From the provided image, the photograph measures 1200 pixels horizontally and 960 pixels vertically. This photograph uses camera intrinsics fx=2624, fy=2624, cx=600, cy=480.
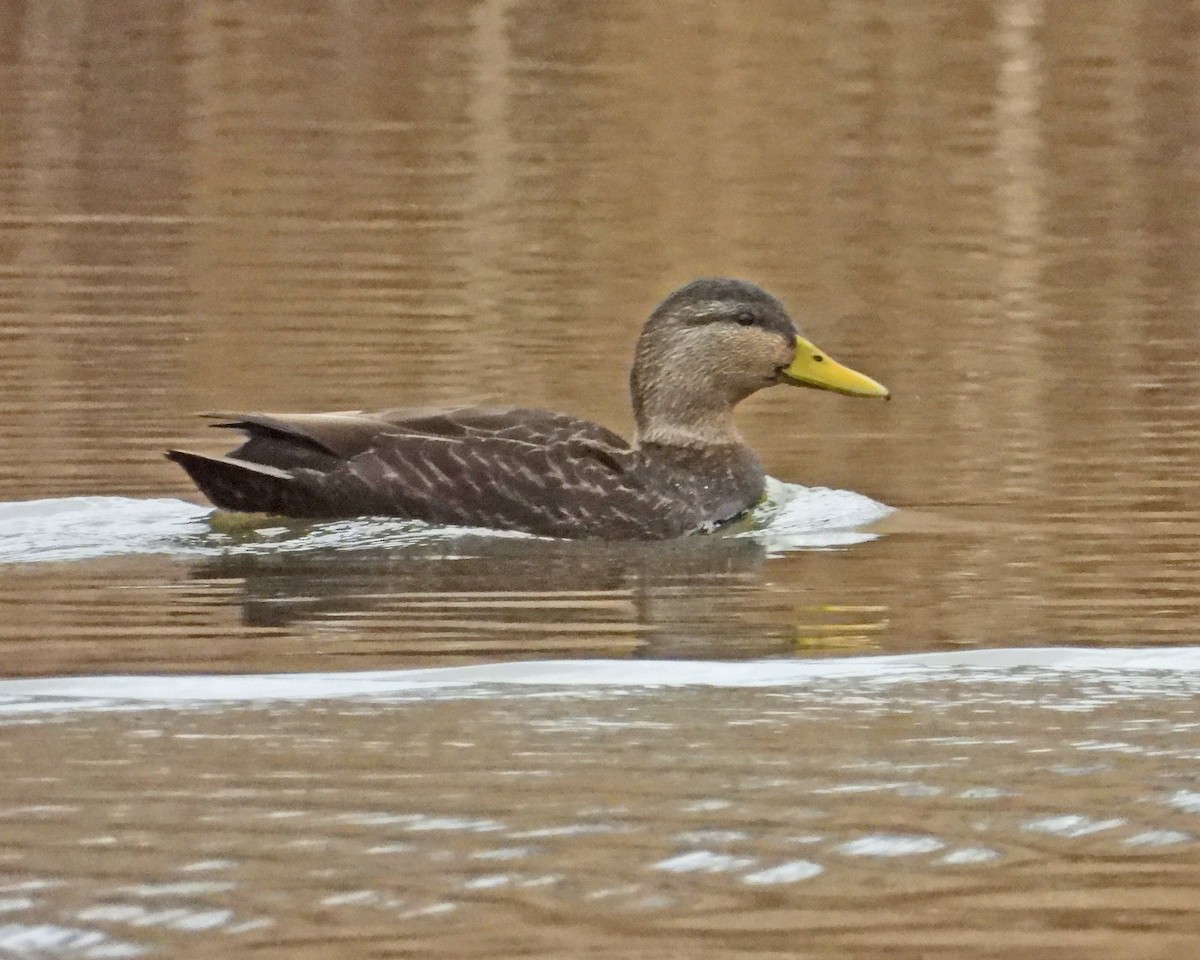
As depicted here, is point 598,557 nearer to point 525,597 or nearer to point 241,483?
point 525,597

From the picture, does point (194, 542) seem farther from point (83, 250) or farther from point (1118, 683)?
point (83, 250)

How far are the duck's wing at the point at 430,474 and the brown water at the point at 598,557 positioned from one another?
0.22 metres

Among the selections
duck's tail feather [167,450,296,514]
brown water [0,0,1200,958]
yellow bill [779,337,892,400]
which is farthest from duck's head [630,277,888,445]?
duck's tail feather [167,450,296,514]

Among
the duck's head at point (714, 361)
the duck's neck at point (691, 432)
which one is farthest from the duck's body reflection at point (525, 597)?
the duck's head at point (714, 361)

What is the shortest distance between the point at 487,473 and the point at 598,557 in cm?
59

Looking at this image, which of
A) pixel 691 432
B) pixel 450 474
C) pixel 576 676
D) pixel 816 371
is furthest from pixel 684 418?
pixel 576 676

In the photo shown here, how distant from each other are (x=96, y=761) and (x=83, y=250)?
1059 cm

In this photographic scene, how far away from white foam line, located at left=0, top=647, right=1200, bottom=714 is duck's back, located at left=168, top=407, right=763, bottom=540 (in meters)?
2.55

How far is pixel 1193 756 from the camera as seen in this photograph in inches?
229

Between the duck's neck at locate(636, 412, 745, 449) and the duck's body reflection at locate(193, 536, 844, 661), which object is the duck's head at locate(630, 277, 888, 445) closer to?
the duck's neck at locate(636, 412, 745, 449)

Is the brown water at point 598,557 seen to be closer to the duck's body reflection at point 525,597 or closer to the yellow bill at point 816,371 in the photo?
the duck's body reflection at point 525,597

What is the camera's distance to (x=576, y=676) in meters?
6.61

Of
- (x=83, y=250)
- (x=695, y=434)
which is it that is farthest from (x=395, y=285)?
(x=695, y=434)

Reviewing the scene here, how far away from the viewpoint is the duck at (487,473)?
→ 30.3 ft
